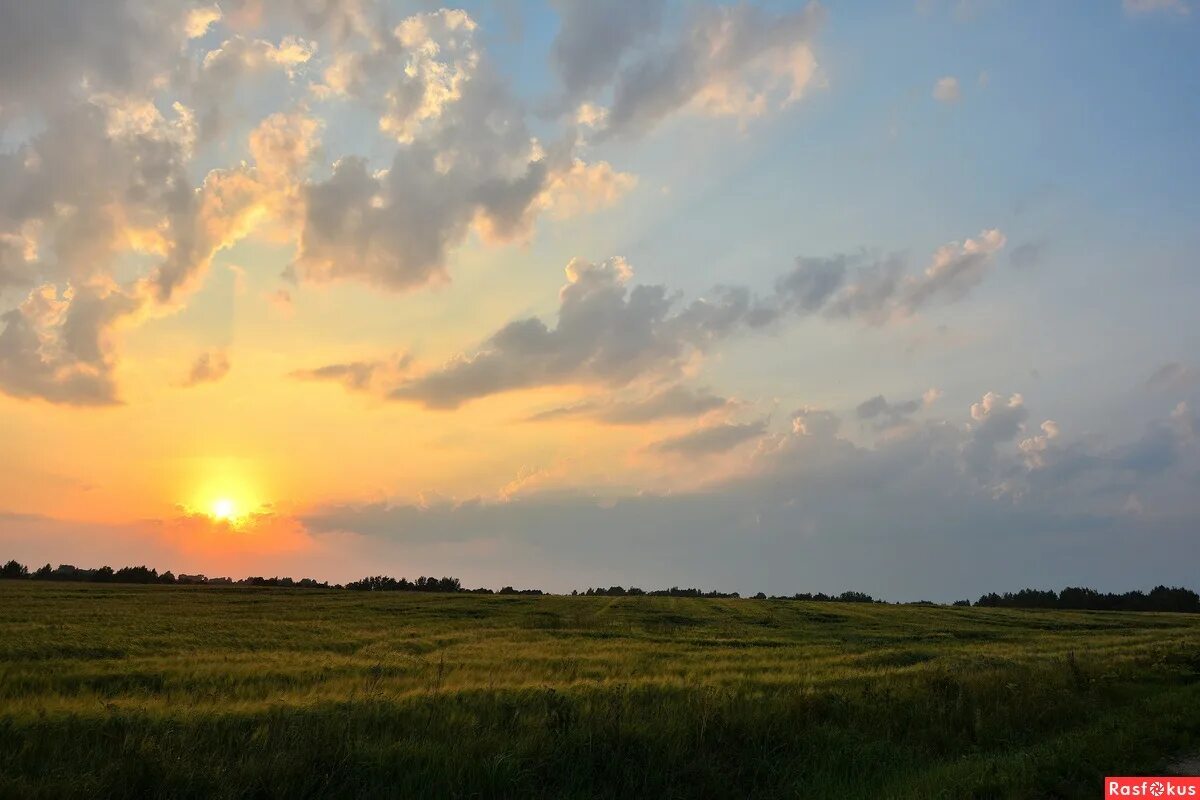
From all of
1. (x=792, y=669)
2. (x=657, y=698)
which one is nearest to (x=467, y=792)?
(x=657, y=698)

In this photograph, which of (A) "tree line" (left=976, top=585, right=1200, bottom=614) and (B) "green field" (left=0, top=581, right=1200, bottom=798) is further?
(A) "tree line" (left=976, top=585, right=1200, bottom=614)

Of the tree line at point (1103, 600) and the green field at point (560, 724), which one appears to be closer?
the green field at point (560, 724)

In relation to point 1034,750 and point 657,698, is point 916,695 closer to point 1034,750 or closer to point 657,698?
point 1034,750

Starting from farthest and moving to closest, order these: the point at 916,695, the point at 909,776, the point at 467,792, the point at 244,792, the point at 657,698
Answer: the point at 916,695
the point at 657,698
the point at 909,776
the point at 467,792
the point at 244,792

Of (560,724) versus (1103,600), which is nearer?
(560,724)

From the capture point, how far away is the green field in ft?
29.7

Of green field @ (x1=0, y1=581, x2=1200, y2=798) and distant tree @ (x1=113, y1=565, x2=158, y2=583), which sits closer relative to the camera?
green field @ (x1=0, y1=581, x2=1200, y2=798)

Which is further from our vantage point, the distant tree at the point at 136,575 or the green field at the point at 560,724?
the distant tree at the point at 136,575

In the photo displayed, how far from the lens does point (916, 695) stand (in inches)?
589

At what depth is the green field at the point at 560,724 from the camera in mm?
9039

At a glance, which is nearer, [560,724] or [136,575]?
[560,724]

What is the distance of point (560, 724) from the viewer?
35.8ft

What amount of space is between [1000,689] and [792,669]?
8.45 meters

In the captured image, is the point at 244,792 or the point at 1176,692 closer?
the point at 244,792
